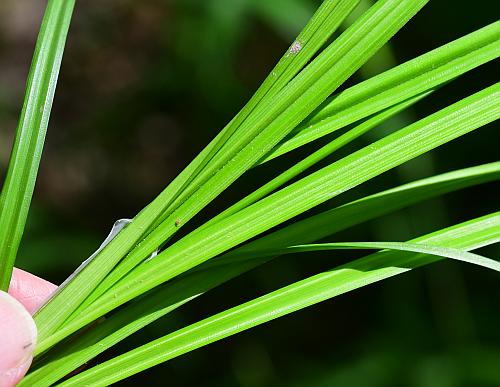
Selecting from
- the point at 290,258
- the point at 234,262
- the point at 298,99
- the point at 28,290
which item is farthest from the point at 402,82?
the point at 290,258

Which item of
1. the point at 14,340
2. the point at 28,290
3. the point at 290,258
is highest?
the point at 290,258

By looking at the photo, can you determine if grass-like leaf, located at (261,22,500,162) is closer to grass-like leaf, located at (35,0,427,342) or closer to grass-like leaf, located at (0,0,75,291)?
grass-like leaf, located at (35,0,427,342)

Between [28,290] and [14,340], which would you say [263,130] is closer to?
[14,340]

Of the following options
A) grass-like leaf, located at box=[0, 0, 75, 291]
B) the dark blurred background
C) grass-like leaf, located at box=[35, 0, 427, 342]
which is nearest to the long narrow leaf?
grass-like leaf, located at box=[35, 0, 427, 342]

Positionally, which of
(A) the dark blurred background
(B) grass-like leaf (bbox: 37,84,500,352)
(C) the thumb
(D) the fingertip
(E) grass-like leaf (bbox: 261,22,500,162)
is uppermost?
(A) the dark blurred background

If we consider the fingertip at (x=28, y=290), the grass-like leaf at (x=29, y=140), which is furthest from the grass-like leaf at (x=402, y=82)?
the fingertip at (x=28, y=290)

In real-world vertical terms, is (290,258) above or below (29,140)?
above

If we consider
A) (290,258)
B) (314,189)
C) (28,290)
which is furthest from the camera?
(290,258)
